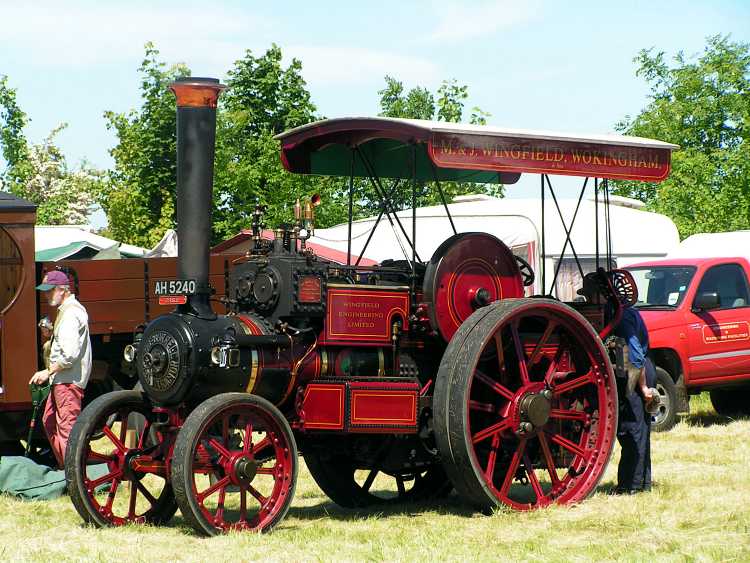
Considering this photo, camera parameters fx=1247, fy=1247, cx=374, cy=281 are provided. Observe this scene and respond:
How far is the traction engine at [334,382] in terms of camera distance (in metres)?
6.50

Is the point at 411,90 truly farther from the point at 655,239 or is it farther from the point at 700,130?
the point at 655,239

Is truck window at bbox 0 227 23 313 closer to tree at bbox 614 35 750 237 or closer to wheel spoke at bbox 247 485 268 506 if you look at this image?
wheel spoke at bbox 247 485 268 506

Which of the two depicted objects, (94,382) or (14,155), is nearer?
(94,382)

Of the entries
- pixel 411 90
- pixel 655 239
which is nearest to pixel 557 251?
pixel 655 239

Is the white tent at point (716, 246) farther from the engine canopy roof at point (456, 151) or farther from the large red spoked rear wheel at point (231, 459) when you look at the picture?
the large red spoked rear wheel at point (231, 459)


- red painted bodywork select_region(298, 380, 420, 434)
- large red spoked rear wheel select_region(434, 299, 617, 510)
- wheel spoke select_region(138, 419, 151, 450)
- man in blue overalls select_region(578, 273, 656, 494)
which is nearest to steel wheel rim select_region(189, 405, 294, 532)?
red painted bodywork select_region(298, 380, 420, 434)

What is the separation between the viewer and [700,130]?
32.1m

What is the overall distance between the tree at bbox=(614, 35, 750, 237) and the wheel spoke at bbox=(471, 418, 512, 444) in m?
17.1

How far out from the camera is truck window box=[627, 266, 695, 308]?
40.9ft

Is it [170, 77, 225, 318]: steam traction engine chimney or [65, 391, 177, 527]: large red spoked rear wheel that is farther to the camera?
[170, 77, 225, 318]: steam traction engine chimney

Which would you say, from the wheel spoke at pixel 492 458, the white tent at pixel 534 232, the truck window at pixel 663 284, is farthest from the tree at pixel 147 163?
the wheel spoke at pixel 492 458

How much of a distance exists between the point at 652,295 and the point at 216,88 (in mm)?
7013

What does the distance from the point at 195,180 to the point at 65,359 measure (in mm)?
2210

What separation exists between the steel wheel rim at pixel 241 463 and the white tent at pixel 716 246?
8458 millimetres
